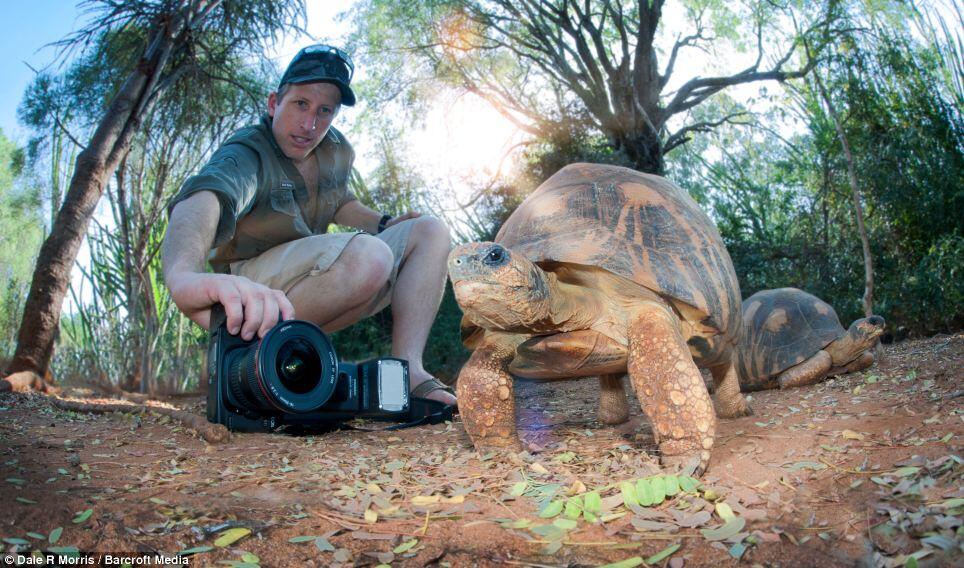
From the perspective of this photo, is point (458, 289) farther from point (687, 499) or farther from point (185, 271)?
point (185, 271)

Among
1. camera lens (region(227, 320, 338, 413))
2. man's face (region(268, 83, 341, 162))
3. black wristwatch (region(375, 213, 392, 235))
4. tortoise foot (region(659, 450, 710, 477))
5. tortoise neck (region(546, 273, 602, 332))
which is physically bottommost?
tortoise foot (region(659, 450, 710, 477))

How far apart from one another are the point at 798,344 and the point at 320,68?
11.6ft

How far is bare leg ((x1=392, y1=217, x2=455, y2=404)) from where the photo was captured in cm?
400

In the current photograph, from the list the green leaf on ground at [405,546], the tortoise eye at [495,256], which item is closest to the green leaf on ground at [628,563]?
A: the green leaf on ground at [405,546]

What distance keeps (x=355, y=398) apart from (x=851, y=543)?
2148 mm

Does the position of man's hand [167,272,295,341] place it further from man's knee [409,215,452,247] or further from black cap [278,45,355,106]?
man's knee [409,215,452,247]

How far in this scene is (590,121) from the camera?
9602 millimetres

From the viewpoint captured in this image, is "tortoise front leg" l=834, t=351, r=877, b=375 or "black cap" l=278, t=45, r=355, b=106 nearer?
"black cap" l=278, t=45, r=355, b=106

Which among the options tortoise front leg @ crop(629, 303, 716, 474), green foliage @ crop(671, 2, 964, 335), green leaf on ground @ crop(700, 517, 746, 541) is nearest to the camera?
green leaf on ground @ crop(700, 517, 746, 541)

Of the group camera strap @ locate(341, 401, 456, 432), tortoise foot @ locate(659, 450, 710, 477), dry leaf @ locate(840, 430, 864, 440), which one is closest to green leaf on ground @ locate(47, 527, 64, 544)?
tortoise foot @ locate(659, 450, 710, 477)

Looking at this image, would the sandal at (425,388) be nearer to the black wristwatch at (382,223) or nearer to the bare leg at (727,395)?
the black wristwatch at (382,223)

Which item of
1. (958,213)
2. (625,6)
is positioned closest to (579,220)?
(958,213)

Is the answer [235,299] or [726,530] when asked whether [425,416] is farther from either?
[726,530]

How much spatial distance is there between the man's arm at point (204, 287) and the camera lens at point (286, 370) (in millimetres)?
76
